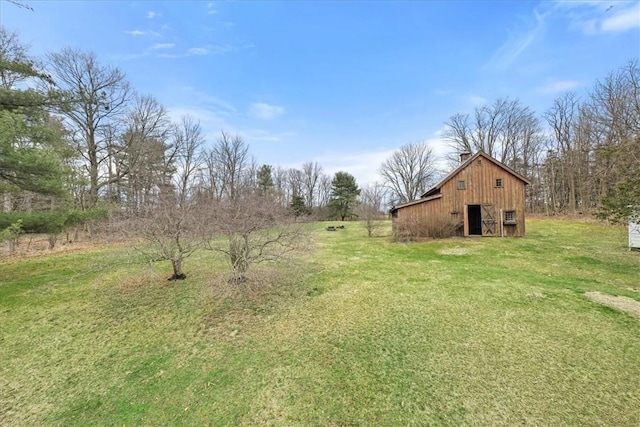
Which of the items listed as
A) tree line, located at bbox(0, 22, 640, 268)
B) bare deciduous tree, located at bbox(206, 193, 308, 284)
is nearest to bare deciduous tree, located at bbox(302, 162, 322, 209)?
tree line, located at bbox(0, 22, 640, 268)

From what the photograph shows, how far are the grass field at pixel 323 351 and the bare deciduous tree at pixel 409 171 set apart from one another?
33.5 m

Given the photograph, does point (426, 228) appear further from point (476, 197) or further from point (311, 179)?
point (311, 179)

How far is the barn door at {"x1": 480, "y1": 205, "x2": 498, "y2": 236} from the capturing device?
49.0 feet

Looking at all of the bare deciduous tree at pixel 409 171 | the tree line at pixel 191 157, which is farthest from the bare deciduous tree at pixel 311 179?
the bare deciduous tree at pixel 409 171

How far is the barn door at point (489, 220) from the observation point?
49.0ft

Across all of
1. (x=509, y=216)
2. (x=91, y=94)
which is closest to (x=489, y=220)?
(x=509, y=216)

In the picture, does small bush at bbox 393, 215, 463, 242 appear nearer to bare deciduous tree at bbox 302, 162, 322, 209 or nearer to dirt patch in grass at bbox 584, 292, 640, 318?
dirt patch in grass at bbox 584, 292, 640, 318

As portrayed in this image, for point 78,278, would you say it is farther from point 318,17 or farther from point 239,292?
point 318,17

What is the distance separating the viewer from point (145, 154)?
1817 cm

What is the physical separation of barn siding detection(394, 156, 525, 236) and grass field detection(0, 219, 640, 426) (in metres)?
7.97

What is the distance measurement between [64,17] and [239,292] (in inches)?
408

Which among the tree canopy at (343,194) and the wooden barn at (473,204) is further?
the tree canopy at (343,194)

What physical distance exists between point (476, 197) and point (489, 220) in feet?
5.08

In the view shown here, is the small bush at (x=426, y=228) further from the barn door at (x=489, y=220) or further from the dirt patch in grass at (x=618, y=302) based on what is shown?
the dirt patch in grass at (x=618, y=302)
